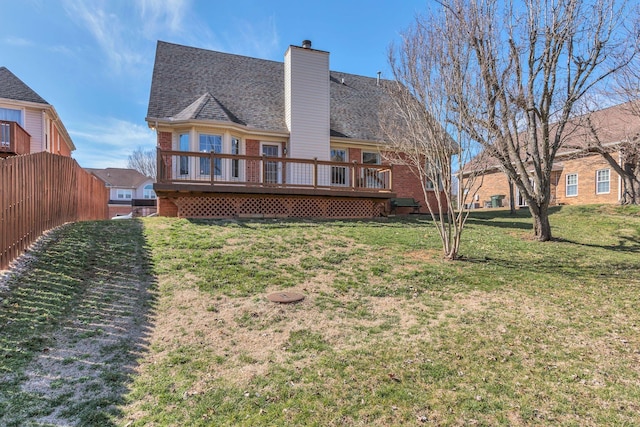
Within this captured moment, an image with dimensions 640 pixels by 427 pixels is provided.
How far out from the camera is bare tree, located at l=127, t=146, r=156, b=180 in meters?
55.8

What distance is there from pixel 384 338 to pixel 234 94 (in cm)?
1364

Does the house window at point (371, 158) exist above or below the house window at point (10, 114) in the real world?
below

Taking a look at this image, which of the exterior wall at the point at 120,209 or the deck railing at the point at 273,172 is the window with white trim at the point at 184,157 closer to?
the deck railing at the point at 273,172

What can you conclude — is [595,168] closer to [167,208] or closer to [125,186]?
[167,208]

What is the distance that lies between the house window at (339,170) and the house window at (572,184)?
1543 cm

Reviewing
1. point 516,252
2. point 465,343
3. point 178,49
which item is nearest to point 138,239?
point 465,343

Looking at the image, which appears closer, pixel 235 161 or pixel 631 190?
pixel 235 161

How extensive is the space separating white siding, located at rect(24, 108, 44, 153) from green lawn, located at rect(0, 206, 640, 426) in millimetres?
12735

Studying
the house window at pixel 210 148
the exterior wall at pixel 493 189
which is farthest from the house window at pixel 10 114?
the exterior wall at pixel 493 189

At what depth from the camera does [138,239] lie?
24.8ft

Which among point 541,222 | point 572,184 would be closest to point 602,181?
point 572,184

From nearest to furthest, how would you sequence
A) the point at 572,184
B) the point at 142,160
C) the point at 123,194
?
the point at 572,184, the point at 123,194, the point at 142,160

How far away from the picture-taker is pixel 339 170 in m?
15.2

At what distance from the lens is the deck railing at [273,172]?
11.9 meters
